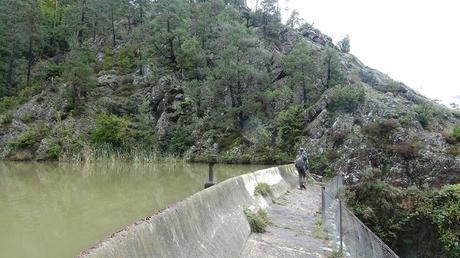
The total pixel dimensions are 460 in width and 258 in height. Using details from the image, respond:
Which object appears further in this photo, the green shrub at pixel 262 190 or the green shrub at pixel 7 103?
the green shrub at pixel 7 103

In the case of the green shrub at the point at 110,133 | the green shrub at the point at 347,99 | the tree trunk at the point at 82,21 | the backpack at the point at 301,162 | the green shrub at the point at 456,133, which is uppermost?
the tree trunk at the point at 82,21

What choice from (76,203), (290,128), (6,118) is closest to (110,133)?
(6,118)

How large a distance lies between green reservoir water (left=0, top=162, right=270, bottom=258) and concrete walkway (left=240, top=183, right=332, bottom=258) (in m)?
4.87

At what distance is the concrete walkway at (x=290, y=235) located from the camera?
8320mm

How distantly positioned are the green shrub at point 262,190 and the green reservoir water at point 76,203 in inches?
172

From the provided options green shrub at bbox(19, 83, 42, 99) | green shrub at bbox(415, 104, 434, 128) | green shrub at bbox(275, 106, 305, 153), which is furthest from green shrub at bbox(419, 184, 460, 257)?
green shrub at bbox(19, 83, 42, 99)

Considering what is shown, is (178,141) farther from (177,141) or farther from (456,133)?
(456,133)

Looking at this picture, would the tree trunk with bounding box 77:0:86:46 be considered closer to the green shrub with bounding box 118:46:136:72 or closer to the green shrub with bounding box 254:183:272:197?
the green shrub with bounding box 118:46:136:72

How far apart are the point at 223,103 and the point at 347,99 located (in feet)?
54.2

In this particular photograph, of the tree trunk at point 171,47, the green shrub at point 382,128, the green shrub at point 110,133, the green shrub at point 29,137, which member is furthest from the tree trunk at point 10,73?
the green shrub at point 382,128

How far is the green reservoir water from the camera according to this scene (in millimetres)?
12352

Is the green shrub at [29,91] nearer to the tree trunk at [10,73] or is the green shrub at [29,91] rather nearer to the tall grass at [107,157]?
the tree trunk at [10,73]

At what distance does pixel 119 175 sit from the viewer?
29.2 m

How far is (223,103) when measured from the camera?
51.2 metres
